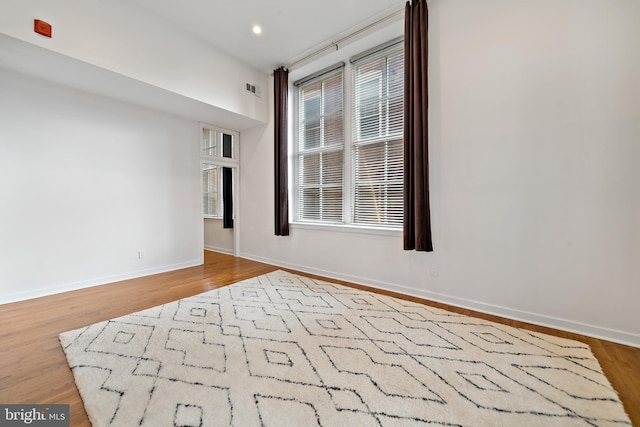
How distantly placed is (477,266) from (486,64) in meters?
2.05

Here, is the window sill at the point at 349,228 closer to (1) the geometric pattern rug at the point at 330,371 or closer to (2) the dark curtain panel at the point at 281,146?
(2) the dark curtain panel at the point at 281,146

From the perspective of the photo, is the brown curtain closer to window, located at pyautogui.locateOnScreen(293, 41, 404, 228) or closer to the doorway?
window, located at pyautogui.locateOnScreen(293, 41, 404, 228)

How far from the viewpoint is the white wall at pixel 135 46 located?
94.5 inches

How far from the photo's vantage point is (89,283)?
11.3 feet

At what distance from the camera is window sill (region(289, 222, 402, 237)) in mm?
3275

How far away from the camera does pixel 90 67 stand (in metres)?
2.75

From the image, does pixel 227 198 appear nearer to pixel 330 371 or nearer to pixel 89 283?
pixel 89 283

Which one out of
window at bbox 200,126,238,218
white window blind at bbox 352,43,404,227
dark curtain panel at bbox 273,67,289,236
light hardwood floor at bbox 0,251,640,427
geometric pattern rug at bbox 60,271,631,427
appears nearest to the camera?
geometric pattern rug at bbox 60,271,631,427

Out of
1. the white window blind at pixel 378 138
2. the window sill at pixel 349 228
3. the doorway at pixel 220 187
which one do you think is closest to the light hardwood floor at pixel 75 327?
the window sill at pixel 349 228

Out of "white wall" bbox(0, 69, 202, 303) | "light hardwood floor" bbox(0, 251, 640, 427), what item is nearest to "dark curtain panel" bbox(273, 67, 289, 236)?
"light hardwood floor" bbox(0, 251, 640, 427)

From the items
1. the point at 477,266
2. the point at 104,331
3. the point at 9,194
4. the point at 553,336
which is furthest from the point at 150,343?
the point at 553,336

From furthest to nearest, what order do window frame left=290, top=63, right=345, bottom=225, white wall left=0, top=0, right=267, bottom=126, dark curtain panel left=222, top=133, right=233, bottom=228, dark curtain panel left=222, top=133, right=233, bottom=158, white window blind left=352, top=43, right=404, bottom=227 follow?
dark curtain panel left=222, top=133, right=233, bottom=228
dark curtain panel left=222, top=133, right=233, bottom=158
window frame left=290, top=63, right=345, bottom=225
white window blind left=352, top=43, right=404, bottom=227
white wall left=0, top=0, right=267, bottom=126

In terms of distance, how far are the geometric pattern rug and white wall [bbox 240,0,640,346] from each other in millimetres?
443

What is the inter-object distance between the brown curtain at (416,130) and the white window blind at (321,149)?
121 cm
